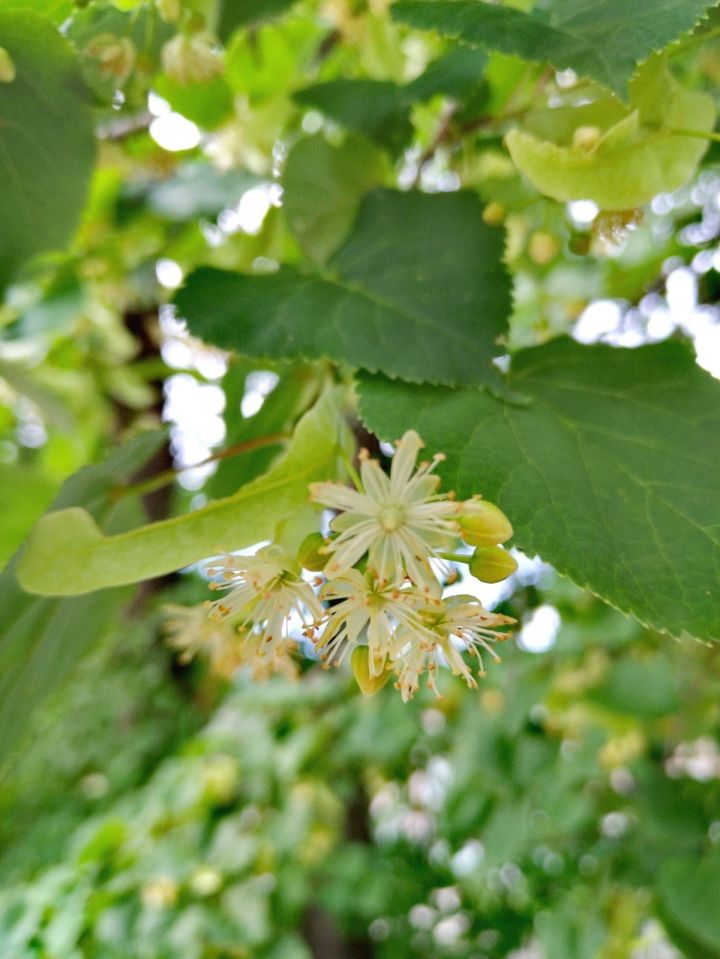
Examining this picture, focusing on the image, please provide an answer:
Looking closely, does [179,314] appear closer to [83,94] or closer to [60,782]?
[83,94]

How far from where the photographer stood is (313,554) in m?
0.33

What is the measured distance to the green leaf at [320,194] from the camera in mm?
532

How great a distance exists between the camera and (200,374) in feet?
3.22

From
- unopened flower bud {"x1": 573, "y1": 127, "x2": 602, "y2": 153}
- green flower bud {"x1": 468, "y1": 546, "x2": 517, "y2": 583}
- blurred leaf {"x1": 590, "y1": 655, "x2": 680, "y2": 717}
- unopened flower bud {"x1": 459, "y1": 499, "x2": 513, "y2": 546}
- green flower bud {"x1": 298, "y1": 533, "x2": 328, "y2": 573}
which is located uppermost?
unopened flower bud {"x1": 573, "y1": 127, "x2": 602, "y2": 153}

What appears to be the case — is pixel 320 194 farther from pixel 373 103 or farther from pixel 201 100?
pixel 201 100

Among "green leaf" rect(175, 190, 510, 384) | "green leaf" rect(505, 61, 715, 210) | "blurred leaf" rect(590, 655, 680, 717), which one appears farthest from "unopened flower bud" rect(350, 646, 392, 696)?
"blurred leaf" rect(590, 655, 680, 717)

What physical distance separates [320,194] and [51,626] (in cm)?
32

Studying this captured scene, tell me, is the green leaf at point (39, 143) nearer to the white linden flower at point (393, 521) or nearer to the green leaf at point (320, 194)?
the green leaf at point (320, 194)

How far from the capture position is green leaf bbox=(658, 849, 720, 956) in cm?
70

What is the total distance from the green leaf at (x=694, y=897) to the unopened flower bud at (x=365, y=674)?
554 millimetres

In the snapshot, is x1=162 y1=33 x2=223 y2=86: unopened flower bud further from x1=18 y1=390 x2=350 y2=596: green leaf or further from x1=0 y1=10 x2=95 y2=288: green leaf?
x1=18 y1=390 x2=350 y2=596: green leaf

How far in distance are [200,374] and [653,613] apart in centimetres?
78

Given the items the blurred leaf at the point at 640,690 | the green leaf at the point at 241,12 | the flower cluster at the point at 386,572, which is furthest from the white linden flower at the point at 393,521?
the blurred leaf at the point at 640,690

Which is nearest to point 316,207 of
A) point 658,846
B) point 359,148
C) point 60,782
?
point 359,148
